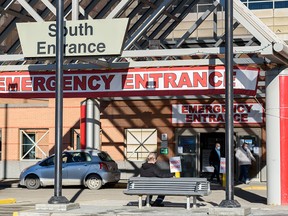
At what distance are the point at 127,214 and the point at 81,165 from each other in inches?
399

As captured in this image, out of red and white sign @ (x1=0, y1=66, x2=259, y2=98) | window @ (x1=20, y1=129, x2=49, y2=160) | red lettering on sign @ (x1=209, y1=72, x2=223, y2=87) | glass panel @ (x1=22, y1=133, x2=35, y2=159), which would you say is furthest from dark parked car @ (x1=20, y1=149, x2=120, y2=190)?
red lettering on sign @ (x1=209, y1=72, x2=223, y2=87)

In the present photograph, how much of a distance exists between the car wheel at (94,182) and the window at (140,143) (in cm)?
576

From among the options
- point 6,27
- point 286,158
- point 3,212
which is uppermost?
point 6,27

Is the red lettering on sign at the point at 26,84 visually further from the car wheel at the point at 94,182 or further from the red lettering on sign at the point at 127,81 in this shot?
the car wheel at the point at 94,182

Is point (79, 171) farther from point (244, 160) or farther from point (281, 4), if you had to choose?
point (281, 4)

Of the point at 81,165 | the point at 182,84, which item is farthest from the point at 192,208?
the point at 81,165

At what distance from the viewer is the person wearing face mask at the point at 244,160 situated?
1151 inches

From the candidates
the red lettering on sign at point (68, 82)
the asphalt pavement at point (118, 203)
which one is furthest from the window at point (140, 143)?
the red lettering on sign at point (68, 82)

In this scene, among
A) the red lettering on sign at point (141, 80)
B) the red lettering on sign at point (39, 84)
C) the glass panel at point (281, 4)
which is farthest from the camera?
the glass panel at point (281, 4)

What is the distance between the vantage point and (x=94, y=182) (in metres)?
26.5

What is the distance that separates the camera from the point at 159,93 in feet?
67.1

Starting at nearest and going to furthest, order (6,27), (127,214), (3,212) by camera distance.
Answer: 1. (127,214)
2. (3,212)
3. (6,27)

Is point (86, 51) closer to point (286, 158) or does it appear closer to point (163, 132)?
point (286, 158)

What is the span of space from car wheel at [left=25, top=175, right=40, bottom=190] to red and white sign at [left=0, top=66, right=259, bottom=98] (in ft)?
20.1
